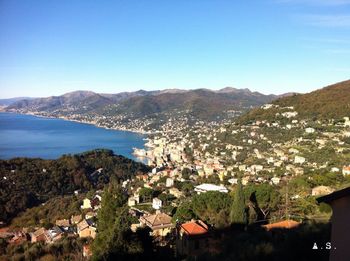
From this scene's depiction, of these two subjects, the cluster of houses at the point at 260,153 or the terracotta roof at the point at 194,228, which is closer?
the terracotta roof at the point at 194,228

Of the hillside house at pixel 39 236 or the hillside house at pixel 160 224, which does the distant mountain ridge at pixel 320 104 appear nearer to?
the hillside house at pixel 160 224

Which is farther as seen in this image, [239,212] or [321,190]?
[321,190]

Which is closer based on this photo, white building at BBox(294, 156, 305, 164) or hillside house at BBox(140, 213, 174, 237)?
hillside house at BBox(140, 213, 174, 237)

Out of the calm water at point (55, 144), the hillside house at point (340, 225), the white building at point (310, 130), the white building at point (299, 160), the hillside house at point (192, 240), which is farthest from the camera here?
the calm water at point (55, 144)

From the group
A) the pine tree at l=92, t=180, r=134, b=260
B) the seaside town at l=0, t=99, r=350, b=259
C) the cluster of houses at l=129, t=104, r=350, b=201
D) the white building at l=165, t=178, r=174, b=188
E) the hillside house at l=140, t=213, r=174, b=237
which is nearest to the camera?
the pine tree at l=92, t=180, r=134, b=260

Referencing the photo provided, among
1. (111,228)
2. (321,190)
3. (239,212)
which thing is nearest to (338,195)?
(111,228)

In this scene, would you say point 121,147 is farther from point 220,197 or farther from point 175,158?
point 220,197

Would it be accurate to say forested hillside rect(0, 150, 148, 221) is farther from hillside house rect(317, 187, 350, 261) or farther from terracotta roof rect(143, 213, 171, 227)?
hillside house rect(317, 187, 350, 261)

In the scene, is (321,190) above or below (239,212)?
below

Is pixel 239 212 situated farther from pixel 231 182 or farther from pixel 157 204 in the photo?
pixel 231 182

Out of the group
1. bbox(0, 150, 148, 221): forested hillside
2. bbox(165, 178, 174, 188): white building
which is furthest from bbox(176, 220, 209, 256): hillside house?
bbox(0, 150, 148, 221): forested hillside

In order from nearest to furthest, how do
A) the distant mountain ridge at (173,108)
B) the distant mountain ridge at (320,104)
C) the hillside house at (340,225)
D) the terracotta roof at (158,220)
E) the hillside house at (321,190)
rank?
the hillside house at (340,225), the terracotta roof at (158,220), the hillside house at (321,190), the distant mountain ridge at (320,104), the distant mountain ridge at (173,108)

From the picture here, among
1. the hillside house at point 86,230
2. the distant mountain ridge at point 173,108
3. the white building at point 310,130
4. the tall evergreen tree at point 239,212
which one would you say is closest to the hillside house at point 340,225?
the tall evergreen tree at point 239,212
